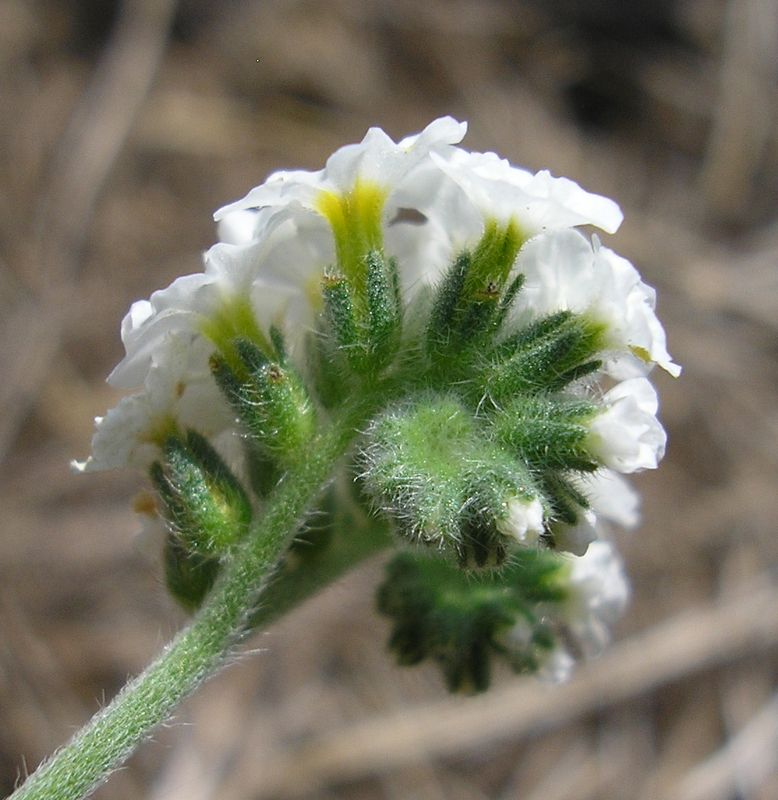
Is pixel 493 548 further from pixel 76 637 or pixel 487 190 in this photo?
pixel 76 637

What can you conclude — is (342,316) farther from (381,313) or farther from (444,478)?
(444,478)

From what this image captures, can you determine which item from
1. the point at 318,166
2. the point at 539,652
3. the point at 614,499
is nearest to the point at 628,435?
the point at 614,499

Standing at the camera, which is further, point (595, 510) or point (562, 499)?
point (595, 510)

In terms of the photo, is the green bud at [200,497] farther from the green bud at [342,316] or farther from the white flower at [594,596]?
the white flower at [594,596]

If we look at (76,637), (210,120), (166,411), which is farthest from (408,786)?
(210,120)

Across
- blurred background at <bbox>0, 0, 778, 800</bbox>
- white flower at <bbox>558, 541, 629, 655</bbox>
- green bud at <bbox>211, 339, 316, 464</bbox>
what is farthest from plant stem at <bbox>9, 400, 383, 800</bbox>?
blurred background at <bbox>0, 0, 778, 800</bbox>

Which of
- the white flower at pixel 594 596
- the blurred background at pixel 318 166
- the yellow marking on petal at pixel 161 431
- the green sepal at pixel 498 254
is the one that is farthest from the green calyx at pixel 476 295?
the blurred background at pixel 318 166

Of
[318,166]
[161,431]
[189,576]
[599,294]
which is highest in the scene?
[318,166]
